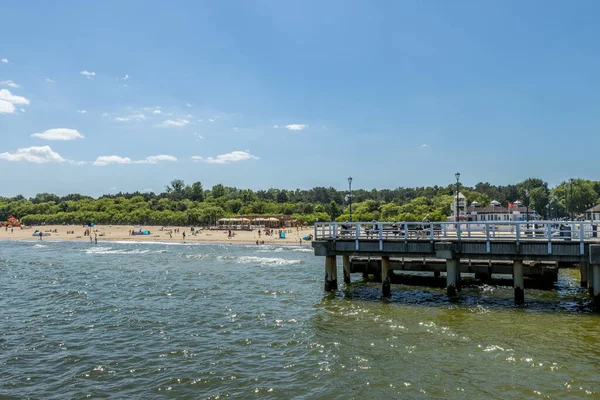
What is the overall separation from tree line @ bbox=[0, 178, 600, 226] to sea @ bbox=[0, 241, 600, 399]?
2740 inches

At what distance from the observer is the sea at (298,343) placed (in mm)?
12055

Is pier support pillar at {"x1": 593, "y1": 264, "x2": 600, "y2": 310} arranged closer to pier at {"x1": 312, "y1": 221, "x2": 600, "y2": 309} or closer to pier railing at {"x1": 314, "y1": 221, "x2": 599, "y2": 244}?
pier at {"x1": 312, "y1": 221, "x2": 600, "y2": 309}

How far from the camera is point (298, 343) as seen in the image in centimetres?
1595

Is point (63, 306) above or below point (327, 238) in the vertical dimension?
below

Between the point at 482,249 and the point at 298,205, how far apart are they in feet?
391

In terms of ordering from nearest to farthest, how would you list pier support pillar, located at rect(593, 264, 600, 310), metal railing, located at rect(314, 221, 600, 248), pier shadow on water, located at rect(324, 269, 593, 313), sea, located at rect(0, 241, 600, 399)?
sea, located at rect(0, 241, 600, 399), pier support pillar, located at rect(593, 264, 600, 310), metal railing, located at rect(314, 221, 600, 248), pier shadow on water, located at rect(324, 269, 593, 313)

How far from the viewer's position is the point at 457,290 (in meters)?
23.5

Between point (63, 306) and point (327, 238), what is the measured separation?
1442 cm

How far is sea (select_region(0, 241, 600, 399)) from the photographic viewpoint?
12055 millimetres

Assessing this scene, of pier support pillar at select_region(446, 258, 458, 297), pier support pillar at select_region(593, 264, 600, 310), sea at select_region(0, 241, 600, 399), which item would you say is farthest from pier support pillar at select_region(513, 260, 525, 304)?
pier support pillar at select_region(593, 264, 600, 310)

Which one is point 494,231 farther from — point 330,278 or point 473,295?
point 330,278

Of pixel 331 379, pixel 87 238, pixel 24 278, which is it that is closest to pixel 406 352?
pixel 331 379

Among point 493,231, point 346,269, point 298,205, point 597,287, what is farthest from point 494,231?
point 298,205

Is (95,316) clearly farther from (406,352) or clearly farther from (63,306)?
(406,352)
